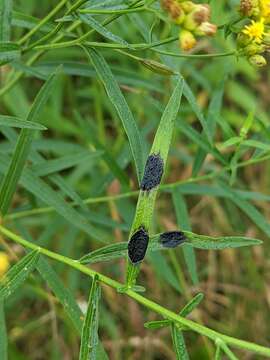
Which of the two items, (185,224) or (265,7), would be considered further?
(185,224)

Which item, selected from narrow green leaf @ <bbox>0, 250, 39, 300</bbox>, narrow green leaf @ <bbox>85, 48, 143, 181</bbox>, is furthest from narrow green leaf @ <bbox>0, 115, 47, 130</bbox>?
narrow green leaf @ <bbox>0, 250, 39, 300</bbox>

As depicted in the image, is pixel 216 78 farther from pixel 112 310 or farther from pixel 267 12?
pixel 267 12

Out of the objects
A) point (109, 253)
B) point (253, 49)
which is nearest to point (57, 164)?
point (109, 253)

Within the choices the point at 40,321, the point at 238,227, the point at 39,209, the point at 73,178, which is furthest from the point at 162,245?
the point at 40,321

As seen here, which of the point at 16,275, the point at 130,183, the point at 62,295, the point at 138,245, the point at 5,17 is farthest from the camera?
the point at 130,183

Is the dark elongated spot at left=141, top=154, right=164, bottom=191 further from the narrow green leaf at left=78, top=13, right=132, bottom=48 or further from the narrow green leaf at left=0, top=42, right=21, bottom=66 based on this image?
the narrow green leaf at left=0, top=42, right=21, bottom=66

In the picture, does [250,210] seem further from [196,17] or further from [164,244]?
[196,17]
